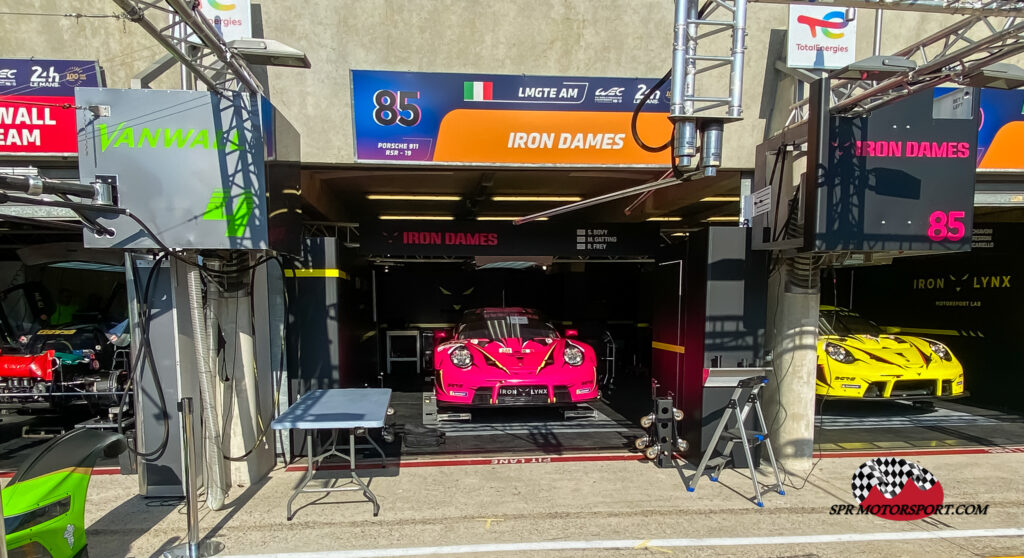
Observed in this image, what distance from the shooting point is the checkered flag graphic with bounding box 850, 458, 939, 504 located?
155 inches

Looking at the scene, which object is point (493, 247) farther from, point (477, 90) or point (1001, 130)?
point (1001, 130)

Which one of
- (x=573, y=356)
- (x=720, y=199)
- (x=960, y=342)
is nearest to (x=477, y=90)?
(x=573, y=356)

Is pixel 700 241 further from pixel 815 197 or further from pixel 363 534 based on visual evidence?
pixel 363 534

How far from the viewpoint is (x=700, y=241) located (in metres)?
4.52

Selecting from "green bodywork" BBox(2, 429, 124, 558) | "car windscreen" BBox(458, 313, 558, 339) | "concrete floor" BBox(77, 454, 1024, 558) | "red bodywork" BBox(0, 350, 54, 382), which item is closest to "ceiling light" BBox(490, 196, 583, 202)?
"car windscreen" BBox(458, 313, 558, 339)

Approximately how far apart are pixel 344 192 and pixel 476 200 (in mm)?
1763

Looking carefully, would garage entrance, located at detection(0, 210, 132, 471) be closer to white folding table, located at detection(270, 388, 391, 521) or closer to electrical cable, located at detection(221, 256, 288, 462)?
electrical cable, located at detection(221, 256, 288, 462)

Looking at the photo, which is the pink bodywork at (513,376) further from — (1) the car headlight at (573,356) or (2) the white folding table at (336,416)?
(2) the white folding table at (336,416)

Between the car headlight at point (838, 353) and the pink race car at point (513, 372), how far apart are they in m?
2.91

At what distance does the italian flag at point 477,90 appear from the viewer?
4.38 metres

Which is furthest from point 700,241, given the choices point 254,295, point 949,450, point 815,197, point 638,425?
point 254,295

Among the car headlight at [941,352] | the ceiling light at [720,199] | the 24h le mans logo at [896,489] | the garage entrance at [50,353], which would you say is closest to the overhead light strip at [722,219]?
the ceiling light at [720,199]

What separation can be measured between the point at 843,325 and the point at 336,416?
268 inches

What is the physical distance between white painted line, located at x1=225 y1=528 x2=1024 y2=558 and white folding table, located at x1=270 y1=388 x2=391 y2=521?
509 millimetres
